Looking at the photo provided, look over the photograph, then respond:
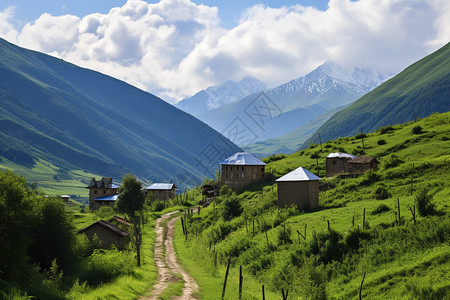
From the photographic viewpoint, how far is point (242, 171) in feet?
291

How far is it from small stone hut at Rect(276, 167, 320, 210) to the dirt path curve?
1664 centimetres

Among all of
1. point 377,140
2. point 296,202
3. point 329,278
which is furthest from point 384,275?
point 377,140

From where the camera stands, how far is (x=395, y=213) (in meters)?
38.2

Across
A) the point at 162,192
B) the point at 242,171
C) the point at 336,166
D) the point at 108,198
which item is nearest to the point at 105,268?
the point at 336,166

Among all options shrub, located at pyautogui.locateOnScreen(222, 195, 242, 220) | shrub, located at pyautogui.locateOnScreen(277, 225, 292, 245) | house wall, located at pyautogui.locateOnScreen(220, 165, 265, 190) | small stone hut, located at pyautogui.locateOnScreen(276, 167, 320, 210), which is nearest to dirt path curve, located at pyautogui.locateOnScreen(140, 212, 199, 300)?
shrub, located at pyautogui.locateOnScreen(222, 195, 242, 220)

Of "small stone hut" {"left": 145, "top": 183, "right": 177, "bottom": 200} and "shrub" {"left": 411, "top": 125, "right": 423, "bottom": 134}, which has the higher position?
"shrub" {"left": 411, "top": 125, "right": 423, "bottom": 134}

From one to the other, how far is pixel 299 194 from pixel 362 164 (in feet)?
72.2

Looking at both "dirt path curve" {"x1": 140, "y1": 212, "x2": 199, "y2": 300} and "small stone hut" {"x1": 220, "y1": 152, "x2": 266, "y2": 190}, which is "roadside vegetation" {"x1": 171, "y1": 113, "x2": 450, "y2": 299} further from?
"small stone hut" {"x1": 220, "y1": 152, "x2": 266, "y2": 190}

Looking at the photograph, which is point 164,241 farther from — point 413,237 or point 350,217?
point 413,237

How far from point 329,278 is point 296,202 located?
72.2 ft

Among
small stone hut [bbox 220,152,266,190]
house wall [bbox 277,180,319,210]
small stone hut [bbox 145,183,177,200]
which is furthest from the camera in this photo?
small stone hut [bbox 145,183,177,200]

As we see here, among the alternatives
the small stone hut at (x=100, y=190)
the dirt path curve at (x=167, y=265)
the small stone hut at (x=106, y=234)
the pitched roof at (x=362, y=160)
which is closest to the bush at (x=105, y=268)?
the dirt path curve at (x=167, y=265)

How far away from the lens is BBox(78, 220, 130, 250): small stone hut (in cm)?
5209

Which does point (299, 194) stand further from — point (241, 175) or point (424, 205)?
point (241, 175)
